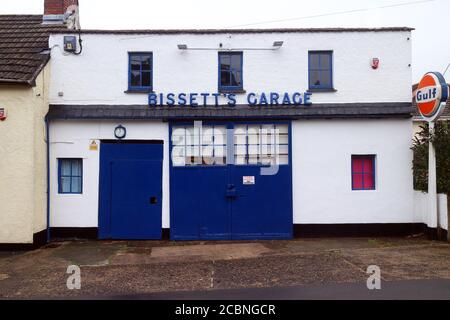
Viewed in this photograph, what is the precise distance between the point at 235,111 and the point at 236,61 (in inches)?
61.6

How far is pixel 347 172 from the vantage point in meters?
11.2

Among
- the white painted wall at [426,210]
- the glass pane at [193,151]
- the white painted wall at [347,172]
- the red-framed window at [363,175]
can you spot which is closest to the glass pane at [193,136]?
the glass pane at [193,151]

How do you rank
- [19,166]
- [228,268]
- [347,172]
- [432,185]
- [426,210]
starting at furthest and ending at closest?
[347,172], [426,210], [432,185], [19,166], [228,268]

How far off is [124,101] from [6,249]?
16.4 ft

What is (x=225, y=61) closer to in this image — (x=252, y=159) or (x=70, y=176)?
(x=252, y=159)

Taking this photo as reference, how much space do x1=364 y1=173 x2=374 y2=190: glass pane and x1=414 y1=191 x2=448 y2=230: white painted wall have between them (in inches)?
49.0

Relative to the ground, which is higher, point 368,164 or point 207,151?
point 207,151

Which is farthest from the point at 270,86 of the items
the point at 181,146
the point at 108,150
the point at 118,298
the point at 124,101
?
the point at 118,298

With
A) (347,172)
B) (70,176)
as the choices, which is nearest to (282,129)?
(347,172)

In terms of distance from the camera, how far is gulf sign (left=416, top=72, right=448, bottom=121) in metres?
9.95

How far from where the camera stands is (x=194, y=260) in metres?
8.81

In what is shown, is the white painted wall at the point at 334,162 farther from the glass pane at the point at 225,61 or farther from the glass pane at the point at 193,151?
the glass pane at the point at 225,61

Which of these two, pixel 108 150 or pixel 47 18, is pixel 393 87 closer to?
pixel 108 150

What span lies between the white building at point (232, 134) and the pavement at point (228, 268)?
0.75 meters
